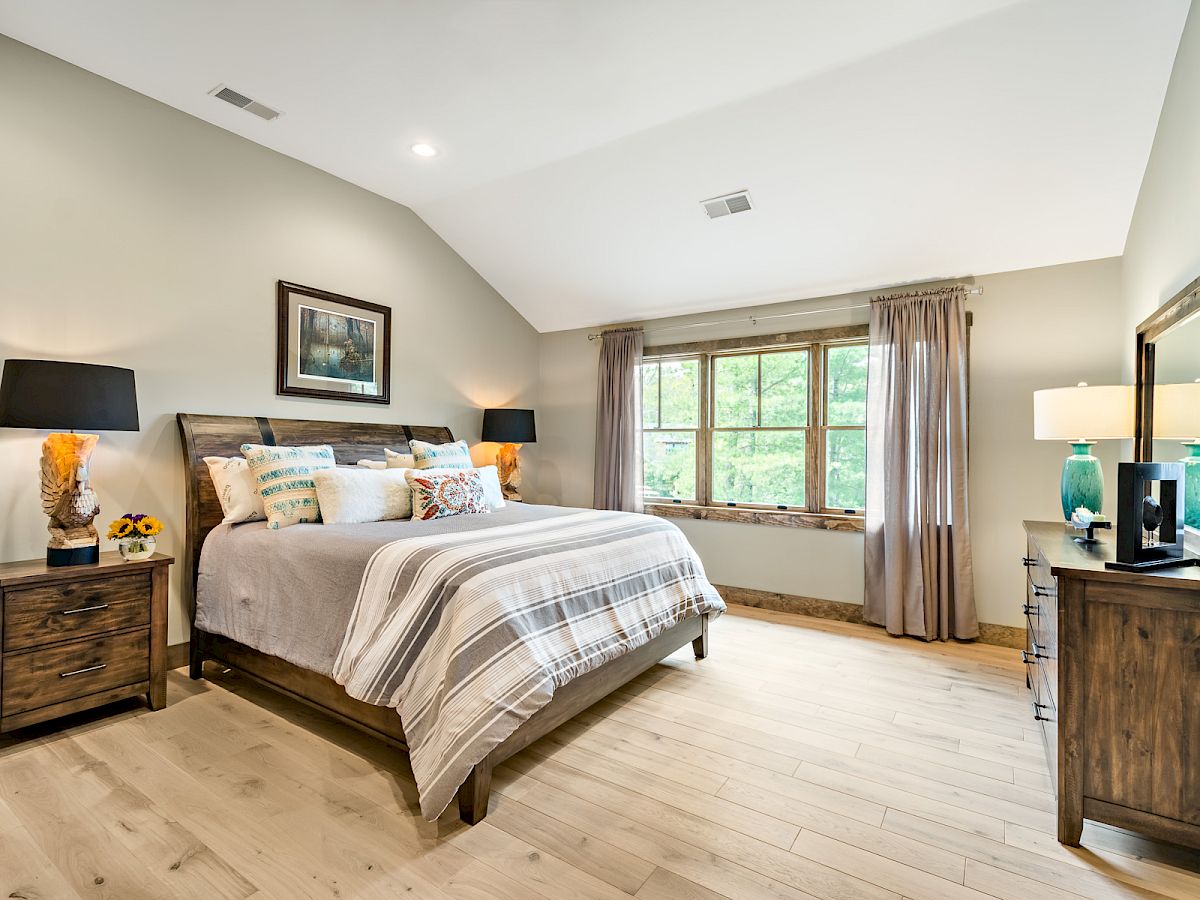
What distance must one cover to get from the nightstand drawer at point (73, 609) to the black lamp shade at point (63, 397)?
0.65 metres

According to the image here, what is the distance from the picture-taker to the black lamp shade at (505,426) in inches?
194

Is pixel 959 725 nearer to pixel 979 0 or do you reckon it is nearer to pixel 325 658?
pixel 325 658

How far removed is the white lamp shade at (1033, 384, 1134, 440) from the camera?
2.62 meters

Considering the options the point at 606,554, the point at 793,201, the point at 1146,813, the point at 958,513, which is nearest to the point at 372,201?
the point at 793,201

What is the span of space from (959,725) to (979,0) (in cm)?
294

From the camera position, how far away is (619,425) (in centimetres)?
514

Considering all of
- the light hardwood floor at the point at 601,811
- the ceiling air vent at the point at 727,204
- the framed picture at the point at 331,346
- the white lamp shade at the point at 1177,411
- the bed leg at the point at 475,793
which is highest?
the ceiling air vent at the point at 727,204

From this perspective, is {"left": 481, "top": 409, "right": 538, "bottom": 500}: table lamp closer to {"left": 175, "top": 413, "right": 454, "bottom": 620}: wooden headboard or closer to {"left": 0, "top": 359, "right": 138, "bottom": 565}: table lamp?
{"left": 175, "top": 413, "right": 454, "bottom": 620}: wooden headboard

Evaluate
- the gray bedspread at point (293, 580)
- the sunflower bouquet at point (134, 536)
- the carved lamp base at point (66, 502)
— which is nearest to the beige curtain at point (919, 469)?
the gray bedspread at point (293, 580)

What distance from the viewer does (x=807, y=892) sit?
1.63 meters

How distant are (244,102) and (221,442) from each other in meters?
1.78

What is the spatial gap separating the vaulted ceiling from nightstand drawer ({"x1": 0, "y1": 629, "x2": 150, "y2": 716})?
8.61 feet

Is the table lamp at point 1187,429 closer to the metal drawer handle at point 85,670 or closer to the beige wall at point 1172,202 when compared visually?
the beige wall at point 1172,202

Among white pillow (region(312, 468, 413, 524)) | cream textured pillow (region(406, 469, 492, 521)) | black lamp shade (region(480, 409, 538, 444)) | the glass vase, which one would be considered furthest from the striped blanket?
black lamp shade (region(480, 409, 538, 444))
